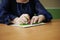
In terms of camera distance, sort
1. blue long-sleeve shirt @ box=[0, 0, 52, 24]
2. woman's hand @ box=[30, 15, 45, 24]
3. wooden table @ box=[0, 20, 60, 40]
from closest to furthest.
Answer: wooden table @ box=[0, 20, 60, 40], woman's hand @ box=[30, 15, 45, 24], blue long-sleeve shirt @ box=[0, 0, 52, 24]

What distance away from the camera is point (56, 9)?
90.2 inches

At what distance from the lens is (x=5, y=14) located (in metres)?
1.40

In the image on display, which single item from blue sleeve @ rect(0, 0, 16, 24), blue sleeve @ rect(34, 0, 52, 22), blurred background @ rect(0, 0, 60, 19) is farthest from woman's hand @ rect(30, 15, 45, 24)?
blurred background @ rect(0, 0, 60, 19)

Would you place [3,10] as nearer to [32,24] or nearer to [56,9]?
[32,24]

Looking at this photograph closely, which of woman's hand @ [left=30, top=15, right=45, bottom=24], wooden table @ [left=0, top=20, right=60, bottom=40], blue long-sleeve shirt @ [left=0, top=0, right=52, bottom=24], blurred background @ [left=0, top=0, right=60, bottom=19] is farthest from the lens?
blurred background @ [left=0, top=0, right=60, bottom=19]

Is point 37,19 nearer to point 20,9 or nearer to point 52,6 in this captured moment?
point 20,9

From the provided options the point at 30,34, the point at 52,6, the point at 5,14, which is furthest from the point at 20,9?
A: the point at 52,6

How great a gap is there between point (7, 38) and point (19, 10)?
28.7 inches

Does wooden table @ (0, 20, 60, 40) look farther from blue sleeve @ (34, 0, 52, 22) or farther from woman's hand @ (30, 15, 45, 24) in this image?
blue sleeve @ (34, 0, 52, 22)

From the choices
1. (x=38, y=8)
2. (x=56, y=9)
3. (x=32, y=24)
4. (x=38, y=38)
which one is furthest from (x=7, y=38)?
(x=56, y=9)

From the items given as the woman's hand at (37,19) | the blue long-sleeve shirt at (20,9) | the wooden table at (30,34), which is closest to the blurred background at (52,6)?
the blue long-sleeve shirt at (20,9)

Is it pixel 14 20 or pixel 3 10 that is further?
pixel 3 10

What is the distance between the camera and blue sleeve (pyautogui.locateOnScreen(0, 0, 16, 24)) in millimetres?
1340

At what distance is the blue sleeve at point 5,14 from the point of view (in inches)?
52.8
